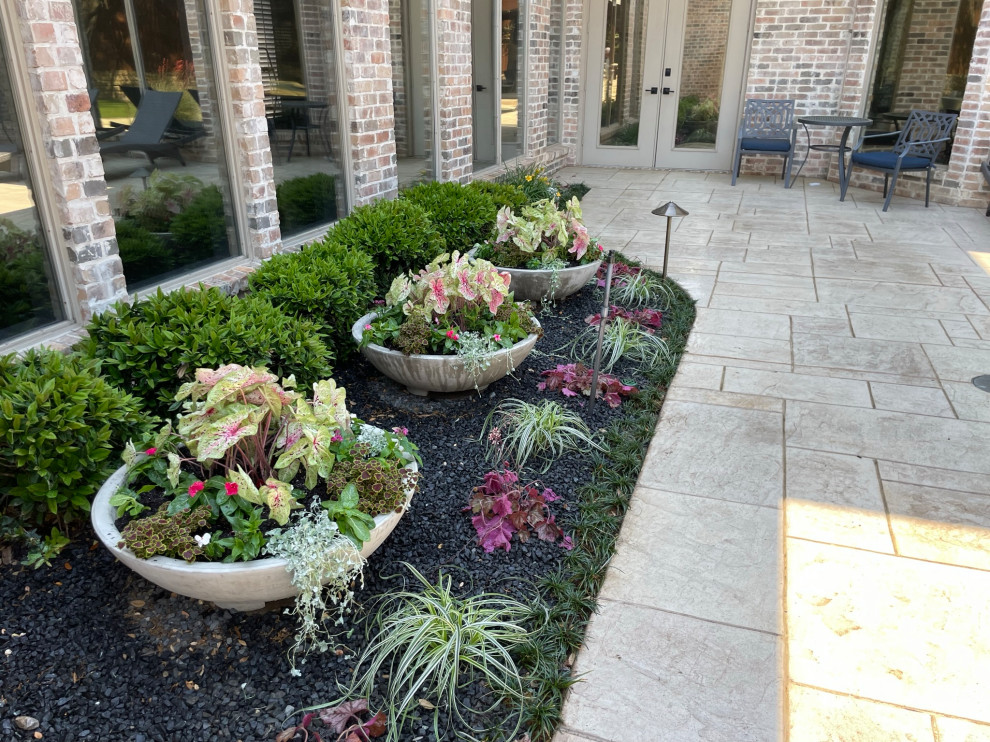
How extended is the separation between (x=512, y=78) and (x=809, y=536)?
20.6 feet

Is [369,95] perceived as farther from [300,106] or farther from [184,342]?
[184,342]

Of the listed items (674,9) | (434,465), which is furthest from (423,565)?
(674,9)

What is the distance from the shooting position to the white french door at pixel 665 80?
9070 mm

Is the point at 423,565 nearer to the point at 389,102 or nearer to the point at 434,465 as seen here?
the point at 434,465

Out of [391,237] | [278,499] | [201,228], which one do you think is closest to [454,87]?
[391,237]

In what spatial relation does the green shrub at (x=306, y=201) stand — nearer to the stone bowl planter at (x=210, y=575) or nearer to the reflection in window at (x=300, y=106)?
the reflection in window at (x=300, y=106)

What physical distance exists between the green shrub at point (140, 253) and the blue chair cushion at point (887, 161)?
22.9 ft

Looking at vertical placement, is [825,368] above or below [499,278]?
below

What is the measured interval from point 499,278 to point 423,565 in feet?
4.71

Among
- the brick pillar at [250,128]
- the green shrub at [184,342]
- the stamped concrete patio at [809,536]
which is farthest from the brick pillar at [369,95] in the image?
the stamped concrete patio at [809,536]

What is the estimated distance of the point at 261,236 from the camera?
3.93 metres

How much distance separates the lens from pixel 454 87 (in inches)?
230

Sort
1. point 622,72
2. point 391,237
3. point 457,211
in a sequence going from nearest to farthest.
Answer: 1. point 391,237
2. point 457,211
3. point 622,72

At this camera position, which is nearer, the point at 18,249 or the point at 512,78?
the point at 18,249
